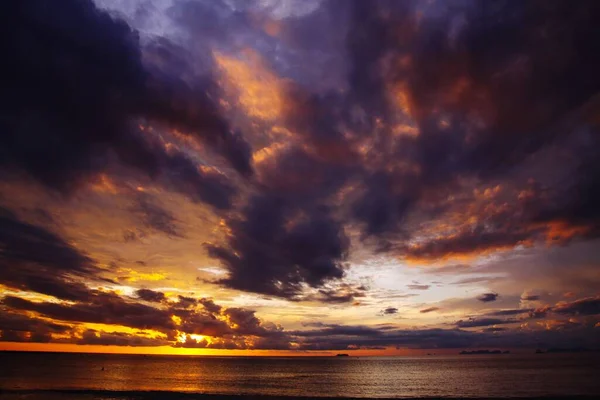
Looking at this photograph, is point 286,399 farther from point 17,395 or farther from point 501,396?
point 17,395

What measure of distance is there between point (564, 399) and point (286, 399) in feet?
168

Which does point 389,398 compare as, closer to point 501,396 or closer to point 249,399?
point 501,396

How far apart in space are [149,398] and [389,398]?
159 ft

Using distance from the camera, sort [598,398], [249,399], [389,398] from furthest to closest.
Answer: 1. [389,398]
2. [249,399]
3. [598,398]

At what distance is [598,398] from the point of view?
229 feet

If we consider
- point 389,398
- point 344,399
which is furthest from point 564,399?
point 344,399

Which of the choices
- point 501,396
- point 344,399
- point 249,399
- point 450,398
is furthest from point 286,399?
point 501,396

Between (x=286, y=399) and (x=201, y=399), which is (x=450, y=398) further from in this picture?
(x=201, y=399)

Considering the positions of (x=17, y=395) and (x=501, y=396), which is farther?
(x=501, y=396)

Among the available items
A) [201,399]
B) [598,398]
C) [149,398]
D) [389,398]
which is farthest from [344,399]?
[598,398]

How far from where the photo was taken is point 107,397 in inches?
3024

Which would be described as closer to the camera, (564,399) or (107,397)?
(564,399)

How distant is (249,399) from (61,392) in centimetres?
4122

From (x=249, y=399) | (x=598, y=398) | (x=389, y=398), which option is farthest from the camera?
(x=389, y=398)
